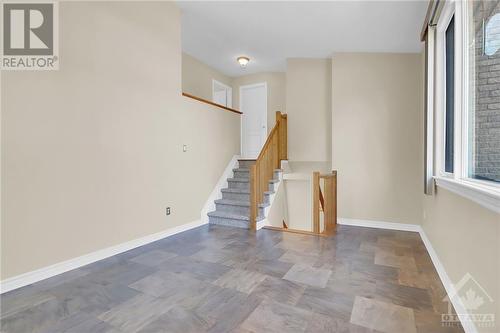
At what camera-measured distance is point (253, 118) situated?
6.45m

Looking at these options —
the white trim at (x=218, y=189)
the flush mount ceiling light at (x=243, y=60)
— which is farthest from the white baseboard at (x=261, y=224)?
the flush mount ceiling light at (x=243, y=60)

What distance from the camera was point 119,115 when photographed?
2979 mm

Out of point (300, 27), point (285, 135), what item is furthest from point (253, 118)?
point (300, 27)

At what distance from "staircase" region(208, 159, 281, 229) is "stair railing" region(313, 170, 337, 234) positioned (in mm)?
870

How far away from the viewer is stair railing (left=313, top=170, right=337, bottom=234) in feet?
12.4

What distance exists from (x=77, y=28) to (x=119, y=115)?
89 centimetres

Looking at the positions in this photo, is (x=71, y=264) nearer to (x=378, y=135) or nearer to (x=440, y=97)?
(x=440, y=97)

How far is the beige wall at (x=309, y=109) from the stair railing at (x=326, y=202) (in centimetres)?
78

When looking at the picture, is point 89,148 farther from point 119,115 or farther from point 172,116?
point 172,116

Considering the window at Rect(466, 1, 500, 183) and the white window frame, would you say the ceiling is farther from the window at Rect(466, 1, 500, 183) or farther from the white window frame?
the window at Rect(466, 1, 500, 183)

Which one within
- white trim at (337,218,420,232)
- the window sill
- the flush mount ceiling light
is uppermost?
the flush mount ceiling light

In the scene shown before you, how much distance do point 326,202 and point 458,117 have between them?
220 cm

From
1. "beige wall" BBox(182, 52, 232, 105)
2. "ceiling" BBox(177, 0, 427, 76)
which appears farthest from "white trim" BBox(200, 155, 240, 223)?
"ceiling" BBox(177, 0, 427, 76)

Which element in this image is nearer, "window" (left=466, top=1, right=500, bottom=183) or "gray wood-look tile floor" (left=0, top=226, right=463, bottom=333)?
"window" (left=466, top=1, right=500, bottom=183)
